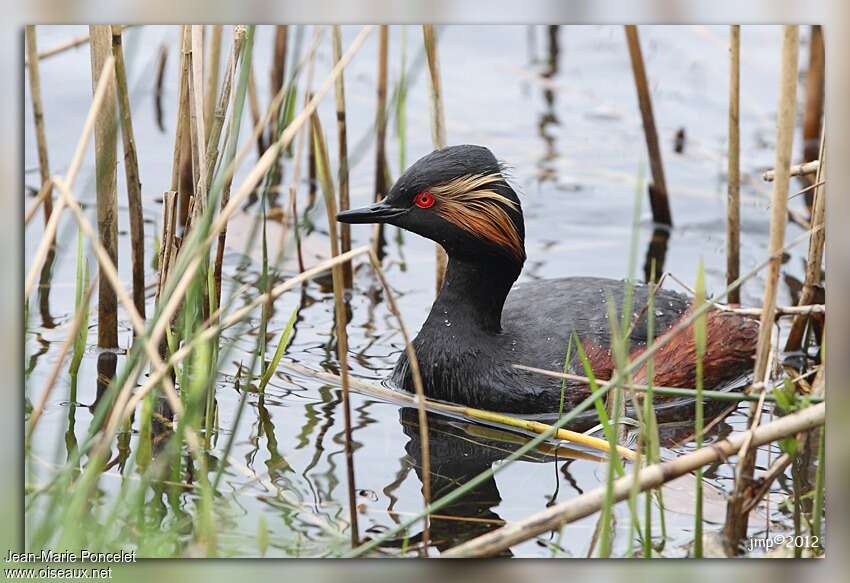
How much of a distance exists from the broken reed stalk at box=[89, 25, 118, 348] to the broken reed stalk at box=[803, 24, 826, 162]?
397cm

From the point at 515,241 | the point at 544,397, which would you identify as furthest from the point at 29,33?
the point at 544,397

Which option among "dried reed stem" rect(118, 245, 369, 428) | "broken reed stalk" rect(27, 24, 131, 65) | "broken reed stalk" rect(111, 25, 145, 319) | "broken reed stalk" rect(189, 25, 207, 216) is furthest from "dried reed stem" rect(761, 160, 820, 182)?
"broken reed stalk" rect(27, 24, 131, 65)

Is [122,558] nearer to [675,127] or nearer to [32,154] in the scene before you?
[32,154]

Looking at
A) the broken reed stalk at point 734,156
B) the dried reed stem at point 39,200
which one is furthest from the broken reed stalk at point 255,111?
the dried reed stem at point 39,200

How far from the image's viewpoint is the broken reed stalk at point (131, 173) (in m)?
4.73

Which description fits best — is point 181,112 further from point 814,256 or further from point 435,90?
point 814,256

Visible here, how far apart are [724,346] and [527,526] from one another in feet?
7.99

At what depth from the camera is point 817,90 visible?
24.2ft

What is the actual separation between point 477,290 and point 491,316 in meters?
0.14

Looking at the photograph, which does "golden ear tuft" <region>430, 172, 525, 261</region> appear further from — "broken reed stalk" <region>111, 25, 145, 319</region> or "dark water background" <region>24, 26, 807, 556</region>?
"broken reed stalk" <region>111, 25, 145, 319</region>

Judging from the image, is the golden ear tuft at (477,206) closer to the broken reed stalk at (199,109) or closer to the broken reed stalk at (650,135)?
the broken reed stalk at (199,109)

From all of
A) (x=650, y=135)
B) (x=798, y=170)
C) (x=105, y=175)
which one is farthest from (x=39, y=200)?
(x=650, y=135)

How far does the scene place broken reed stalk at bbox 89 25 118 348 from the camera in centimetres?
463

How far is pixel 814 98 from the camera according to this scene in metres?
7.44
